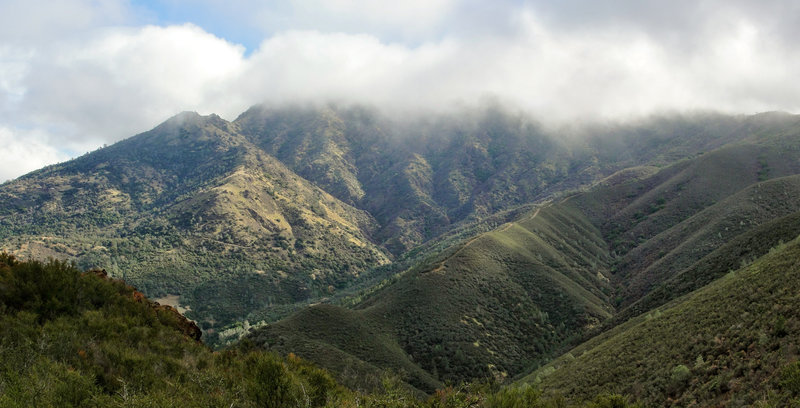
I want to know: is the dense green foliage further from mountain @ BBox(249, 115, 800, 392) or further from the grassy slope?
mountain @ BBox(249, 115, 800, 392)

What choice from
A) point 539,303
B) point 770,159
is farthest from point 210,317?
point 770,159

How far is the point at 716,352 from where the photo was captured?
24250 mm

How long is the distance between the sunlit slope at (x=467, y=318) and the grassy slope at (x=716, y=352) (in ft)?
93.2

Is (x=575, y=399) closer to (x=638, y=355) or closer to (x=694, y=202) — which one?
(x=638, y=355)

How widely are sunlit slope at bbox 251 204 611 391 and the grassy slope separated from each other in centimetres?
2840

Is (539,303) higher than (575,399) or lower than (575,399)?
lower

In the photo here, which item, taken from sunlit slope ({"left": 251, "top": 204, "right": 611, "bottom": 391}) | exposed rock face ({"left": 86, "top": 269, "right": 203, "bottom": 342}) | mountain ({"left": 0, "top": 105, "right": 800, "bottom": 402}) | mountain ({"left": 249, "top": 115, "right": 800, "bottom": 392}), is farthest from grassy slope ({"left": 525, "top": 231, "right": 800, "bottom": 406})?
sunlit slope ({"left": 251, "top": 204, "right": 611, "bottom": 391})

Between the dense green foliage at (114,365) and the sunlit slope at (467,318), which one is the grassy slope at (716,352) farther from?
the sunlit slope at (467,318)

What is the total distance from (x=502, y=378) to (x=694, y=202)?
94.8m

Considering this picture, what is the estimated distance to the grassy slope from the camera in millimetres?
19375

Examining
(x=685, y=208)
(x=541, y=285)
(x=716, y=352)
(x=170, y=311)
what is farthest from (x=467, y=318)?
(x=685, y=208)

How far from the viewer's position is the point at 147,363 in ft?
45.6

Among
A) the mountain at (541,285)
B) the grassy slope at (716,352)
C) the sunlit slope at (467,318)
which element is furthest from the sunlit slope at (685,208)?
the grassy slope at (716,352)

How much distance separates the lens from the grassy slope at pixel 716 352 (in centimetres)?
1938
